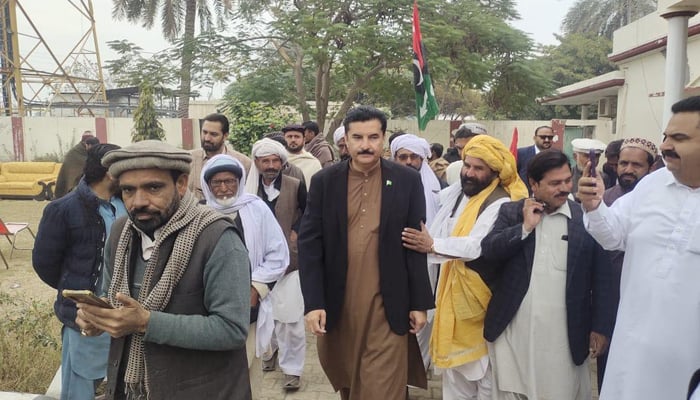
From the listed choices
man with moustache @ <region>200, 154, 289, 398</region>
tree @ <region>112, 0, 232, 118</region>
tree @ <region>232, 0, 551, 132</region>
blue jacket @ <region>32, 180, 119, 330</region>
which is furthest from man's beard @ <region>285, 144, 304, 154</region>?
tree @ <region>112, 0, 232, 118</region>

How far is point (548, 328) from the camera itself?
2.89 metres

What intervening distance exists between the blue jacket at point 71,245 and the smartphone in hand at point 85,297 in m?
1.50

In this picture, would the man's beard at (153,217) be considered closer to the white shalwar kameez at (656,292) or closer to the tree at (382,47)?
the white shalwar kameez at (656,292)

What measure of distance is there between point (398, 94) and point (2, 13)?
19.1 metres

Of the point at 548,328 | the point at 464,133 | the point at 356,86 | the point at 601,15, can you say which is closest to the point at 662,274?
the point at 548,328

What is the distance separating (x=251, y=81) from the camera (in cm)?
1494

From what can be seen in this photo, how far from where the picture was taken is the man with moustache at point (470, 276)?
3.13 meters

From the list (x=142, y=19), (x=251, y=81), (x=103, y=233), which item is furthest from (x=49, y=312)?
(x=142, y=19)

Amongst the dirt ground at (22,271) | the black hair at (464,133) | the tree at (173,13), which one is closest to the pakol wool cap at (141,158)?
the black hair at (464,133)

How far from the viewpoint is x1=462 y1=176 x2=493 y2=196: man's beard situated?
130 inches

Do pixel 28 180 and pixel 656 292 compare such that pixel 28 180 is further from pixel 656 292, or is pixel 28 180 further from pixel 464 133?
pixel 656 292

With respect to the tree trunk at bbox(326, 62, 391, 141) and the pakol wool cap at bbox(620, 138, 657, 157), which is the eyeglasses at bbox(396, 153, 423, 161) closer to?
the pakol wool cap at bbox(620, 138, 657, 157)

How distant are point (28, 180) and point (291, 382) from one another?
14.3m

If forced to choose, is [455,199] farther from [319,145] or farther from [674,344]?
[319,145]
